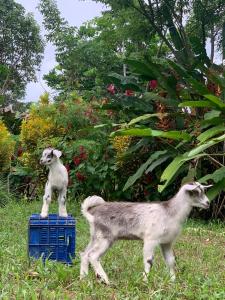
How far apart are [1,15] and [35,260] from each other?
24.7 metres

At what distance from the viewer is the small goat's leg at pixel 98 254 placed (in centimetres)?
567

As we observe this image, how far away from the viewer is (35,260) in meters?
6.26

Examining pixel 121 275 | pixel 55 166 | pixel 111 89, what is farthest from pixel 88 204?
pixel 111 89

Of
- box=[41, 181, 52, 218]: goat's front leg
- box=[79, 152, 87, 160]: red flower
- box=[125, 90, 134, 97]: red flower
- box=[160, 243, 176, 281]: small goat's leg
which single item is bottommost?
box=[160, 243, 176, 281]: small goat's leg

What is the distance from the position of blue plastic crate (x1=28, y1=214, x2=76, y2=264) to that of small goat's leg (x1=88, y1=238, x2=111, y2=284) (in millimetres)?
707

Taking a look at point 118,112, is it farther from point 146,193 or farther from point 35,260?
point 35,260

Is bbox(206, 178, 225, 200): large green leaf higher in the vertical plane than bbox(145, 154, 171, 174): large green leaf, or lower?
lower

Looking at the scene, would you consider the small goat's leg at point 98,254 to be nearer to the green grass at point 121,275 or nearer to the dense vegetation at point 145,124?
the green grass at point 121,275

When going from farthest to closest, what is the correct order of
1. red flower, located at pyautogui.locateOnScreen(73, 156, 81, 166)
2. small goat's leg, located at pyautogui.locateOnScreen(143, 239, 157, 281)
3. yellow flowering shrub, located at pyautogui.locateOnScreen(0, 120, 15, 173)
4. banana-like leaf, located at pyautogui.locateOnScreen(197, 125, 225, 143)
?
1. yellow flowering shrub, located at pyautogui.locateOnScreen(0, 120, 15, 173)
2. red flower, located at pyautogui.locateOnScreen(73, 156, 81, 166)
3. banana-like leaf, located at pyautogui.locateOnScreen(197, 125, 225, 143)
4. small goat's leg, located at pyautogui.locateOnScreen(143, 239, 157, 281)

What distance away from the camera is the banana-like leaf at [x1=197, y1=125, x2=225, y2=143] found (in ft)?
28.6

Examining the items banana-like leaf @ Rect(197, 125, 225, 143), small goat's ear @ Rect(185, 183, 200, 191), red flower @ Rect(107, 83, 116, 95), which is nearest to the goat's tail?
small goat's ear @ Rect(185, 183, 200, 191)

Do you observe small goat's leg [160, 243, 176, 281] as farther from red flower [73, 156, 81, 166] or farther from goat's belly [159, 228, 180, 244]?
red flower [73, 156, 81, 166]

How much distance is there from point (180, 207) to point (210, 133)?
298 cm

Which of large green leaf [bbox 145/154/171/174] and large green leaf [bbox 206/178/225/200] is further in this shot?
large green leaf [bbox 145/154/171/174]
